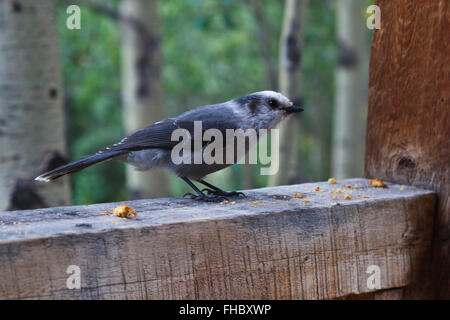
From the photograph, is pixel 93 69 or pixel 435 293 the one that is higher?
pixel 93 69

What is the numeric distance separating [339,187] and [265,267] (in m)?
0.76

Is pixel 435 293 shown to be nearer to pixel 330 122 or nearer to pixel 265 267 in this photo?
pixel 265 267

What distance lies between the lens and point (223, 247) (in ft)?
5.60

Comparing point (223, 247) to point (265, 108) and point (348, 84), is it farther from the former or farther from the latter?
point (348, 84)

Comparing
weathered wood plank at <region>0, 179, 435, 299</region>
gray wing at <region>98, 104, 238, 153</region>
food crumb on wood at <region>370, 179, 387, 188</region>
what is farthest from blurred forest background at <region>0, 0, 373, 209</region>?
weathered wood plank at <region>0, 179, 435, 299</region>

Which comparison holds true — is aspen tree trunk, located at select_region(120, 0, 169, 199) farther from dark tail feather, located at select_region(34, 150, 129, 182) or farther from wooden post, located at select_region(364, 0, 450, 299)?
wooden post, located at select_region(364, 0, 450, 299)

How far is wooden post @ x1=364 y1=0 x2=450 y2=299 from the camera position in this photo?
Result: 2.08 meters

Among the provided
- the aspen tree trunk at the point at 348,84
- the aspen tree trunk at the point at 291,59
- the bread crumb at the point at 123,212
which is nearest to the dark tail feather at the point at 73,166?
the bread crumb at the point at 123,212

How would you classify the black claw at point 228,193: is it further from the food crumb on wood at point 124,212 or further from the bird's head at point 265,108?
the food crumb on wood at point 124,212

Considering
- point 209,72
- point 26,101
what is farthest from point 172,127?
point 209,72

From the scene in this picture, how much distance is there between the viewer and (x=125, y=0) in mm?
6809

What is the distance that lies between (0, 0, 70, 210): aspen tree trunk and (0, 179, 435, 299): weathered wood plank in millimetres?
1517

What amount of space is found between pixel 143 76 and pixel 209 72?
356 inches
